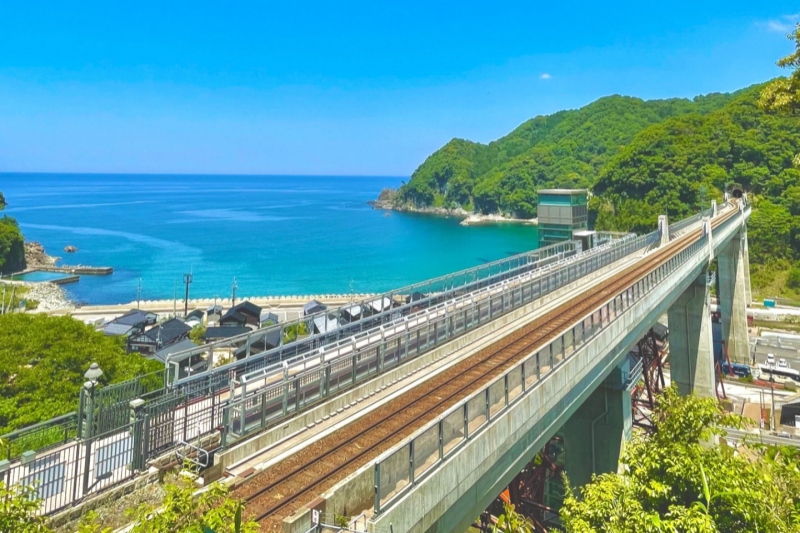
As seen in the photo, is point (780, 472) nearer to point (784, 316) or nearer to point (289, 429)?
point (289, 429)

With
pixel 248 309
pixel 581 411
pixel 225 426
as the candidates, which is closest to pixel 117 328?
pixel 248 309

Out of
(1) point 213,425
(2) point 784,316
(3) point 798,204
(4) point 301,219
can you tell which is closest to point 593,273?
(1) point 213,425

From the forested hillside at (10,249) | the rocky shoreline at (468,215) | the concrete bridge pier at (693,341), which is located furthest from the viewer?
the rocky shoreline at (468,215)

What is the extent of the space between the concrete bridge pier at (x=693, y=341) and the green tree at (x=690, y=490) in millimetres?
24103

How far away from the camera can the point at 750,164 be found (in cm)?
7306

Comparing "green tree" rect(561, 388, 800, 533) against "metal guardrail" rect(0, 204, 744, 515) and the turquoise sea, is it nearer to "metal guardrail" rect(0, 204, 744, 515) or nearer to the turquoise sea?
"metal guardrail" rect(0, 204, 744, 515)

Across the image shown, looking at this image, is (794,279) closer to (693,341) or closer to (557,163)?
(693,341)

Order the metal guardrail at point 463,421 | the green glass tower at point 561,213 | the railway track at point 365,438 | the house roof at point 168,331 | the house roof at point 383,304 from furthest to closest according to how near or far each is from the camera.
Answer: the green glass tower at point 561,213 < the house roof at point 168,331 < the house roof at point 383,304 < the railway track at point 365,438 < the metal guardrail at point 463,421

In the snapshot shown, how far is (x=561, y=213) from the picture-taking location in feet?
150

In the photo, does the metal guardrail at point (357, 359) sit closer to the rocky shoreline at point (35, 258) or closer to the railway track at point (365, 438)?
the railway track at point (365, 438)

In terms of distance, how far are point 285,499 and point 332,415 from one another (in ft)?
10.7

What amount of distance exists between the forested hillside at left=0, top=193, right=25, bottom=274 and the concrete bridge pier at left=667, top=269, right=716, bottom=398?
9186 centimetres

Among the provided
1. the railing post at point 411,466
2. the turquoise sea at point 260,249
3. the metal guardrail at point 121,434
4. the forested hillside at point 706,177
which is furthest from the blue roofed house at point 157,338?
the forested hillside at point 706,177

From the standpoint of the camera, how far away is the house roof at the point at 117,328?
129 ft
